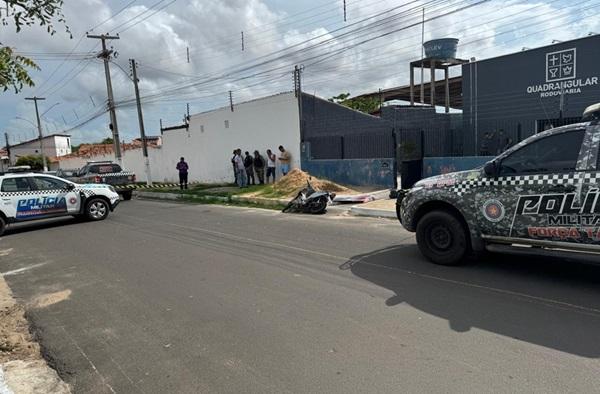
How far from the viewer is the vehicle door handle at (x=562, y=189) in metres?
5.05

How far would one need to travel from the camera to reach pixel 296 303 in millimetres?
5133

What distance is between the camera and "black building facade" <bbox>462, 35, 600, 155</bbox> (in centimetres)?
1816

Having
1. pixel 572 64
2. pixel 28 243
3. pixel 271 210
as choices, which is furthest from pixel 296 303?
pixel 572 64

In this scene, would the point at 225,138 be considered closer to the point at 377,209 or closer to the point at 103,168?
the point at 103,168

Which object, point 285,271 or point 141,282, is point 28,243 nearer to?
point 141,282

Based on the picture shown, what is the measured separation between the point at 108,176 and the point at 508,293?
17.8m

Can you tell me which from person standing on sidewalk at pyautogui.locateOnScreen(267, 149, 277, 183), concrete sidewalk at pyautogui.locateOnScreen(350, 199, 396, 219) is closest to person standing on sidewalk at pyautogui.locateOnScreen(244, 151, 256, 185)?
person standing on sidewalk at pyautogui.locateOnScreen(267, 149, 277, 183)

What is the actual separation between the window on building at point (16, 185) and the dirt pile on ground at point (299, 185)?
8092 mm

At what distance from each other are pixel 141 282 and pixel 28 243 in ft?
18.2

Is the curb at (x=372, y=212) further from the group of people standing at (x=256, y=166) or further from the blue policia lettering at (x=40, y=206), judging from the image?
the group of people standing at (x=256, y=166)

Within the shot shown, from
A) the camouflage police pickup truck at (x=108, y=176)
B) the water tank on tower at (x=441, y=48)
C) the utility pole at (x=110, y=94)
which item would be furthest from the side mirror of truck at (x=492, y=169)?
the utility pole at (x=110, y=94)

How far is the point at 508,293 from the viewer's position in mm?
5086

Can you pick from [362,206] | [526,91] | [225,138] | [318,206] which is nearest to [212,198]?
[318,206]

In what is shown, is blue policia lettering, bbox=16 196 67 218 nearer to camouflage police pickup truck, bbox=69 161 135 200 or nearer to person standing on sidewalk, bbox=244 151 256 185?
camouflage police pickup truck, bbox=69 161 135 200
